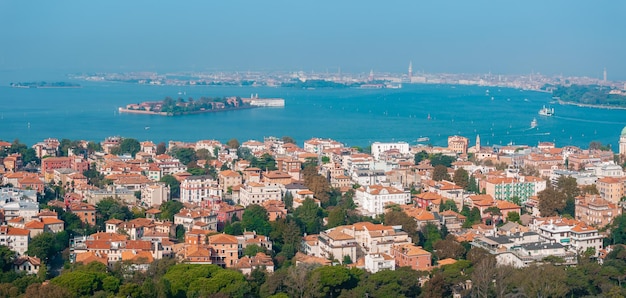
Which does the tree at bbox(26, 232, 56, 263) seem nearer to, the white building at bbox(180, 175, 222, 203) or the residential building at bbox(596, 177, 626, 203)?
the white building at bbox(180, 175, 222, 203)

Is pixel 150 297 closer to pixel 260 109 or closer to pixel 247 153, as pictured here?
pixel 247 153

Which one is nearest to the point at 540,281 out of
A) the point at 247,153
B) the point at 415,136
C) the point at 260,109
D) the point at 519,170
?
the point at 519,170

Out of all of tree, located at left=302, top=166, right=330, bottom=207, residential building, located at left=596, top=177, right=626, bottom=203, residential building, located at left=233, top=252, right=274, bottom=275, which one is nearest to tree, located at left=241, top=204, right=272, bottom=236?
residential building, located at left=233, top=252, right=274, bottom=275

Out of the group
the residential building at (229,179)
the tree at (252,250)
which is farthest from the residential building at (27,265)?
the residential building at (229,179)

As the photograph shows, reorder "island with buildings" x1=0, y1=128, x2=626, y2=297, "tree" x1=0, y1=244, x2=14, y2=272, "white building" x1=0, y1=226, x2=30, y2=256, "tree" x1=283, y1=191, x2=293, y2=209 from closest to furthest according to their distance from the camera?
"island with buildings" x1=0, y1=128, x2=626, y2=297, "tree" x1=0, y1=244, x2=14, y2=272, "white building" x1=0, y1=226, x2=30, y2=256, "tree" x1=283, y1=191, x2=293, y2=209

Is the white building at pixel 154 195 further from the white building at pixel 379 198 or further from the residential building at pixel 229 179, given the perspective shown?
the white building at pixel 379 198

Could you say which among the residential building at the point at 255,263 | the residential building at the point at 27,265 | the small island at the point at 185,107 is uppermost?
the residential building at the point at 255,263

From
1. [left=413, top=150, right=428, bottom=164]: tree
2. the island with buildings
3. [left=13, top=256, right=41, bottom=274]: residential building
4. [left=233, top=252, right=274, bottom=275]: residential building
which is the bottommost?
[left=13, top=256, right=41, bottom=274]: residential building

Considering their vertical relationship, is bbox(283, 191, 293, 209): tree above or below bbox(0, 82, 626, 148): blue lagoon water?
above
